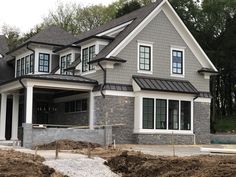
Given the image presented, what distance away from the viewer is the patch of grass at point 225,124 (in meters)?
47.0

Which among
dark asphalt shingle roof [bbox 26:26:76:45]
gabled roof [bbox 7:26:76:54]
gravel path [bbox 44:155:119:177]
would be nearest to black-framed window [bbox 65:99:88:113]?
gabled roof [bbox 7:26:76:54]

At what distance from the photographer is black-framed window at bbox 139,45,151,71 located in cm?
2817

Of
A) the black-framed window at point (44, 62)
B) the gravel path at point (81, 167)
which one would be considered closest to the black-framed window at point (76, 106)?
the black-framed window at point (44, 62)

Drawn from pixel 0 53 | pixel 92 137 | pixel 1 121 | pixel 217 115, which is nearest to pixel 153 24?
pixel 92 137

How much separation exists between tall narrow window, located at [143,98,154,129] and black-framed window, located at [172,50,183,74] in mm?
3243

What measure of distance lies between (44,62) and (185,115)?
1098 cm

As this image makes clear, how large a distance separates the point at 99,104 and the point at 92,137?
3011 millimetres

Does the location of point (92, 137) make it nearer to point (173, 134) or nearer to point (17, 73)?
point (173, 134)

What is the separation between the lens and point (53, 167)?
13836mm

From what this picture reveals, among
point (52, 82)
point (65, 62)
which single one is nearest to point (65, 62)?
point (65, 62)

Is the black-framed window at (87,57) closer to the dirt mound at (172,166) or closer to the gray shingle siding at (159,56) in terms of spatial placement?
the gray shingle siding at (159,56)

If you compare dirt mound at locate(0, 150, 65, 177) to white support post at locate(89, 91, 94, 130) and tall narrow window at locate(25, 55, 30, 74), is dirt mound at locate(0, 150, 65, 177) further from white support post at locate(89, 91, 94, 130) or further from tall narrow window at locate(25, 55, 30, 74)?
tall narrow window at locate(25, 55, 30, 74)

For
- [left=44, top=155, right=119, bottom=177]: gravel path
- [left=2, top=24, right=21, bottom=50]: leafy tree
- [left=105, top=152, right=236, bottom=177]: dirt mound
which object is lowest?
[left=44, top=155, right=119, bottom=177]: gravel path

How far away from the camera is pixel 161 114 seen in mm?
27547
